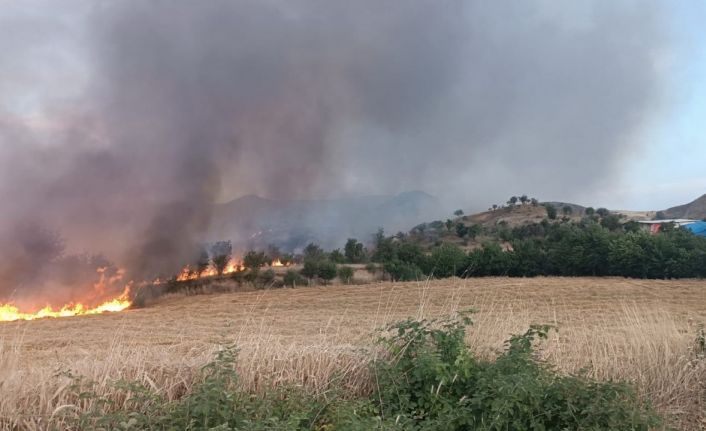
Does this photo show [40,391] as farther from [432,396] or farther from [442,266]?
[442,266]

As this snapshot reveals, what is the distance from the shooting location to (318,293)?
31.2 meters

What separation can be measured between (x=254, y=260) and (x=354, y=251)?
10872mm

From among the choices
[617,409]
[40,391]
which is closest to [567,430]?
[617,409]

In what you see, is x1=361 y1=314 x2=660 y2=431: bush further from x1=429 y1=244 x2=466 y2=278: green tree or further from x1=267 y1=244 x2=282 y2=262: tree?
x1=267 y1=244 x2=282 y2=262: tree

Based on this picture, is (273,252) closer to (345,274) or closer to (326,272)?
(326,272)

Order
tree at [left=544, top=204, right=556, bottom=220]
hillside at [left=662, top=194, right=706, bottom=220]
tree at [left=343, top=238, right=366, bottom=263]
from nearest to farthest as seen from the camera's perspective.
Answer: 1. tree at [left=343, top=238, right=366, bottom=263]
2. tree at [left=544, top=204, right=556, bottom=220]
3. hillside at [left=662, top=194, right=706, bottom=220]

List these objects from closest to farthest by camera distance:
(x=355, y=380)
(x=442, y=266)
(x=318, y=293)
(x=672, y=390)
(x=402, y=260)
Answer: (x=355, y=380)
(x=672, y=390)
(x=318, y=293)
(x=442, y=266)
(x=402, y=260)

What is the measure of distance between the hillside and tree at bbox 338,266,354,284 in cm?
9001

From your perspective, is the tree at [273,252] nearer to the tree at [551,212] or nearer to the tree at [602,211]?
the tree at [551,212]

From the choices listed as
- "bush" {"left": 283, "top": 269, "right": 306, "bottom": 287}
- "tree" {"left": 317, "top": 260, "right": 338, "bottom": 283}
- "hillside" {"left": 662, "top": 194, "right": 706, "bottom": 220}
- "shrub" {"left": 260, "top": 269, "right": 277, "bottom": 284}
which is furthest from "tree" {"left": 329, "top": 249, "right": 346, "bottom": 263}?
"hillside" {"left": 662, "top": 194, "right": 706, "bottom": 220}

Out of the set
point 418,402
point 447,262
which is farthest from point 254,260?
point 418,402

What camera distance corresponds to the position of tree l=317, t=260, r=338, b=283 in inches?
1473

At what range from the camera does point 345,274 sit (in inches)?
1499

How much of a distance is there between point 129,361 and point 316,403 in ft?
6.42
